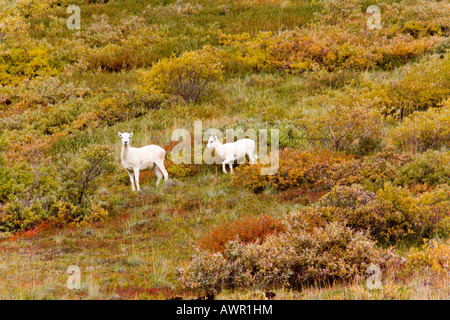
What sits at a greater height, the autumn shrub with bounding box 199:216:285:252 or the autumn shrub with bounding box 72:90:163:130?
the autumn shrub with bounding box 72:90:163:130

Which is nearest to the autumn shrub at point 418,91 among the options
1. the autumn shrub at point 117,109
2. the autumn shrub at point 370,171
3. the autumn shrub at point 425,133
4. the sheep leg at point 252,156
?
the autumn shrub at point 425,133

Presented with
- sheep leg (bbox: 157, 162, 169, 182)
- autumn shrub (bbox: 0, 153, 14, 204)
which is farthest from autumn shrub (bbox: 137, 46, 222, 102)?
autumn shrub (bbox: 0, 153, 14, 204)

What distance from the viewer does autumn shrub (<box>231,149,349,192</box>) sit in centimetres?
1266

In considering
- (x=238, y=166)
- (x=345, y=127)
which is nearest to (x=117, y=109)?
(x=238, y=166)

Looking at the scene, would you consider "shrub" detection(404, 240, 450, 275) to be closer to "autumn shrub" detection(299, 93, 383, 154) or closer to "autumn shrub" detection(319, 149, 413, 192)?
"autumn shrub" detection(319, 149, 413, 192)

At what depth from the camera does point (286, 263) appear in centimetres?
764

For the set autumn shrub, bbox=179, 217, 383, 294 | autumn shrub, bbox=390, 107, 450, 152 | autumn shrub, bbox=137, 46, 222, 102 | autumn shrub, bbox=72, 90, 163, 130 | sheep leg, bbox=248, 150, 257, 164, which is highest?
autumn shrub, bbox=137, 46, 222, 102

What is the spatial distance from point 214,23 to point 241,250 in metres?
24.9

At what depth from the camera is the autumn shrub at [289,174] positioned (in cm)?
1266

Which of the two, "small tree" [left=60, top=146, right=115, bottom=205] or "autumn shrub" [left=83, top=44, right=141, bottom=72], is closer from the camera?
"small tree" [left=60, top=146, right=115, bottom=205]

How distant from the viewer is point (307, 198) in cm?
1181

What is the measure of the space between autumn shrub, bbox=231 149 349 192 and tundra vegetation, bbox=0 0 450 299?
0.04m

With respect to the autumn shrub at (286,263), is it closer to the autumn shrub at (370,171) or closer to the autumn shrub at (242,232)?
the autumn shrub at (242,232)
